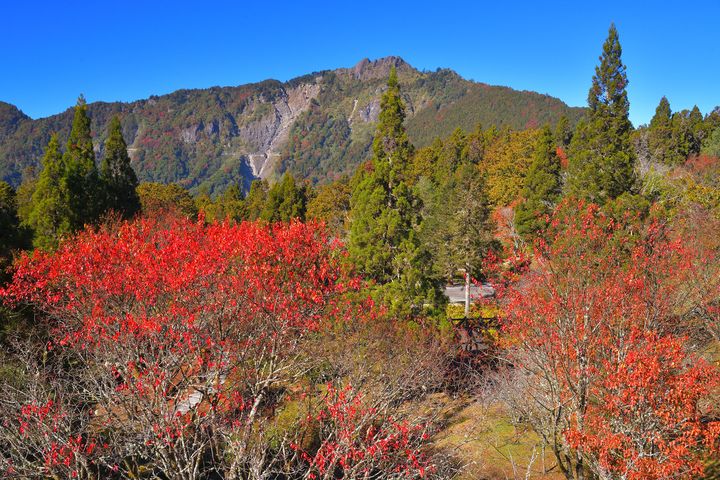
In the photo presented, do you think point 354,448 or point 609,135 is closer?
point 354,448

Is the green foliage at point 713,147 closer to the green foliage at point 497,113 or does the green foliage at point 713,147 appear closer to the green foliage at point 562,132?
the green foliage at point 562,132

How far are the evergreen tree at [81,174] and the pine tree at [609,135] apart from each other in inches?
1004

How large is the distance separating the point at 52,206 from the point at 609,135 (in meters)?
27.2

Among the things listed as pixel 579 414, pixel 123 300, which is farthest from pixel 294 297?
pixel 579 414

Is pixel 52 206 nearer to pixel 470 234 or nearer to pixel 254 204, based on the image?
pixel 470 234

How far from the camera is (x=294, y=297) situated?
11914mm

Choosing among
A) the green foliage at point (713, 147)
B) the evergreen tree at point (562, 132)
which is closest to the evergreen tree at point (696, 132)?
the green foliage at point (713, 147)

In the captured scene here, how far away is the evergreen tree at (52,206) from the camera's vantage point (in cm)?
2125

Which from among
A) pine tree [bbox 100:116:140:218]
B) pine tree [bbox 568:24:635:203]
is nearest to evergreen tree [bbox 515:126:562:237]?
pine tree [bbox 568:24:635:203]

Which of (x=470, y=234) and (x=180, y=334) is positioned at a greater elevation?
(x=470, y=234)

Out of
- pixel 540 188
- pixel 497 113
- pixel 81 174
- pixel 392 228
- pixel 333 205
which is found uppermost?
pixel 497 113

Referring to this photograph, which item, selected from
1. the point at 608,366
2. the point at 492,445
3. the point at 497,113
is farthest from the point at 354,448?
the point at 497,113

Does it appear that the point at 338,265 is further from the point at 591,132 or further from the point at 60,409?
the point at 591,132

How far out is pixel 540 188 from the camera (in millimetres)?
35500
